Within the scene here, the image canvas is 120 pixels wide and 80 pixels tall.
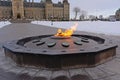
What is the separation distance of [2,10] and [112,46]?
334 ft

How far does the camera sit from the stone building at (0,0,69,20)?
101 meters

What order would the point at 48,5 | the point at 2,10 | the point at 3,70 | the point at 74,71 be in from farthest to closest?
A: the point at 48,5
the point at 2,10
the point at 3,70
the point at 74,71

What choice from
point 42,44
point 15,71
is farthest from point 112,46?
point 15,71

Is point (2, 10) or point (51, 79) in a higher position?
point (2, 10)

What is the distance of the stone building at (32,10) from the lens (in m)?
101

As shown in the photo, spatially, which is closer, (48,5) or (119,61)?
(119,61)

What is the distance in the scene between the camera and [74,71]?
15.3 feet

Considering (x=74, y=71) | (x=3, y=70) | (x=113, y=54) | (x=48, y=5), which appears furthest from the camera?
(x=48, y=5)

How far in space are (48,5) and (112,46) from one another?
10506 cm

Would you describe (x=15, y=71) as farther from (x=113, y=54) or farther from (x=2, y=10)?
(x=2, y=10)

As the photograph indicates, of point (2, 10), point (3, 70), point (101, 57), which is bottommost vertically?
point (3, 70)

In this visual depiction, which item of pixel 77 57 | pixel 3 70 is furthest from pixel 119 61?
pixel 3 70

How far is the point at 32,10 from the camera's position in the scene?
107 m

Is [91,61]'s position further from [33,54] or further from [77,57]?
[33,54]
